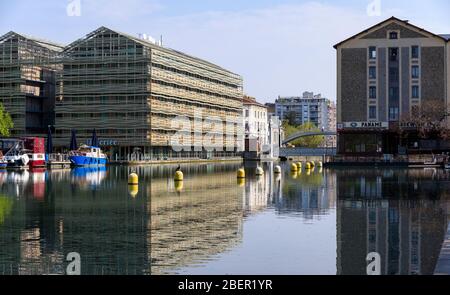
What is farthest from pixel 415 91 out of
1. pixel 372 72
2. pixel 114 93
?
pixel 114 93

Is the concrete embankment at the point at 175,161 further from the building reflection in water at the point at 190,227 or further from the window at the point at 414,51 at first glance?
the building reflection in water at the point at 190,227

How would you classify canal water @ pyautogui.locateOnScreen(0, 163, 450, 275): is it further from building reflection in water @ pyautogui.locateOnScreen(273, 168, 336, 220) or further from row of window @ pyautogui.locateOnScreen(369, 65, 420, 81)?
row of window @ pyautogui.locateOnScreen(369, 65, 420, 81)

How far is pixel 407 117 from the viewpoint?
103938 mm

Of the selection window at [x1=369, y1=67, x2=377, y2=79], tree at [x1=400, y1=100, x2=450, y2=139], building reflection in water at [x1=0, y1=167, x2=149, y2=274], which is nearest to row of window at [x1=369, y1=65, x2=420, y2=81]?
window at [x1=369, y1=67, x2=377, y2=79]

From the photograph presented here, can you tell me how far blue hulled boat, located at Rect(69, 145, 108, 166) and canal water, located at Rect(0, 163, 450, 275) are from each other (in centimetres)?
5773

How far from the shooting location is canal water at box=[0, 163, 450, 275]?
18984 mm

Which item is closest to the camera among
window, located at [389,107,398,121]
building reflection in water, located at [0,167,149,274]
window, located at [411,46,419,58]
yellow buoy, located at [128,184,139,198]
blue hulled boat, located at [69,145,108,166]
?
building reflection in water, located at [0,167,149,274]

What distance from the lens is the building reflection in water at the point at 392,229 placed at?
19.0 m

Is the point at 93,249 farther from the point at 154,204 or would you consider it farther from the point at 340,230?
the point at 154,204

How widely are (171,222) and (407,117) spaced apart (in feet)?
266

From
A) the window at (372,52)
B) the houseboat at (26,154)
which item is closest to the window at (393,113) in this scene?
the window at (372,52)

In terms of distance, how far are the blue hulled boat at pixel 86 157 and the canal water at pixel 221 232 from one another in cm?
5773

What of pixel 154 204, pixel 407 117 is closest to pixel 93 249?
pixel 154 204

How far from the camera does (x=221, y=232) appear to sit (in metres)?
25.6
